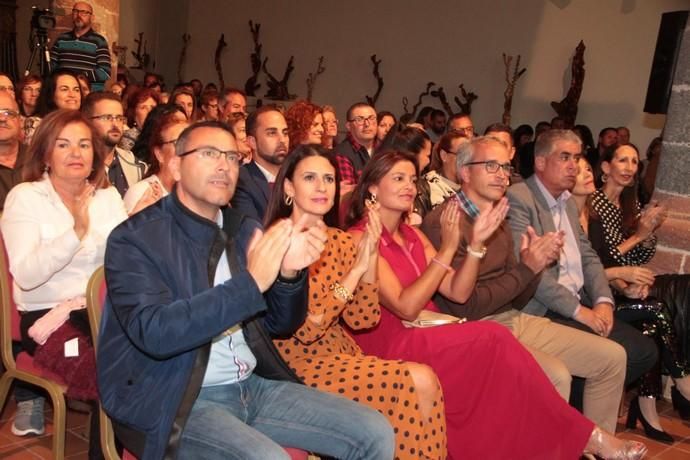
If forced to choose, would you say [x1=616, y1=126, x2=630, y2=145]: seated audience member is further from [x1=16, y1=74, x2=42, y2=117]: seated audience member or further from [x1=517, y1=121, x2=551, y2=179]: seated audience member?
[x1=16, y1=74, x2=42, y2=117]: seated audience member

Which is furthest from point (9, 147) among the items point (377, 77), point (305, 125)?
point (377, 77)

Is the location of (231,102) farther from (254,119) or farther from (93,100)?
(93,100)

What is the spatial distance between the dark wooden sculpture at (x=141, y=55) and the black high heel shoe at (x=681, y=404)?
12.0 metres

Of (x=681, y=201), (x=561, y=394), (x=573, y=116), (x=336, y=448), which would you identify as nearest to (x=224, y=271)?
(x=336, y=448)

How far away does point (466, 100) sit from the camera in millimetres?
11031

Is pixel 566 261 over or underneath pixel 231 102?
underneath

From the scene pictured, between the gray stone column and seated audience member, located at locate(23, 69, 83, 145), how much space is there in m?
3.66

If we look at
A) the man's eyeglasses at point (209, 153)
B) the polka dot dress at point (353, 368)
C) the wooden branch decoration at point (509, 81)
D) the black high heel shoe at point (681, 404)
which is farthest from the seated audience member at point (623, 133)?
the man's eyeglasses at point (209, 153)

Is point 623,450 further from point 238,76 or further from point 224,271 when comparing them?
point 238,76

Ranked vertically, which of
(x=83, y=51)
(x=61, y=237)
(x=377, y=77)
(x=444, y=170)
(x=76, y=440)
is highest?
(x=377, y=77)

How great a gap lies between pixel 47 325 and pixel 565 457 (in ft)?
6.45

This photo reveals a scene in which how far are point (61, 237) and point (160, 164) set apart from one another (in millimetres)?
1208

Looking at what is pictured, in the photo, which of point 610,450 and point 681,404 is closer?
point 610,450

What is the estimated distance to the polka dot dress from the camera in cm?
255
